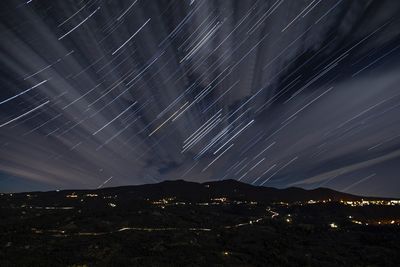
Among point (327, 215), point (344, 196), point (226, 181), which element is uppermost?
point (226, 181)

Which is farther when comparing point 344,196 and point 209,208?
point 344,196

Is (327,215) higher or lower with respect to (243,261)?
higher

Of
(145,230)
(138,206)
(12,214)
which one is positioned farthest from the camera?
(138,206)

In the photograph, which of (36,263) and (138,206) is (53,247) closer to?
(36,263)

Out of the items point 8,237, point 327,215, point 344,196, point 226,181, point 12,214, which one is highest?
point 226,181

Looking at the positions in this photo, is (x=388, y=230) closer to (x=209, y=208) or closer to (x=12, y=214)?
(x=209, y=208)

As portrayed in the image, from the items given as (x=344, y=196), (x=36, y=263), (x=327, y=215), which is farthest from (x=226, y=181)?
(x=36, y=263)

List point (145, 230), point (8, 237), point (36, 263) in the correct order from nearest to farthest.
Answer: point (36, 263) < point (8, 237) < point (145, 230)

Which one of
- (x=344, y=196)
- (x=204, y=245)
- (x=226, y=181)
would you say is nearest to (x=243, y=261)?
(x=204, y=245)

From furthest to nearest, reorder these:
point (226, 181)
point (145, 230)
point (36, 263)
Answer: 1. point (226, 181)
2. point (145, 230)
3. point (36, 263)
